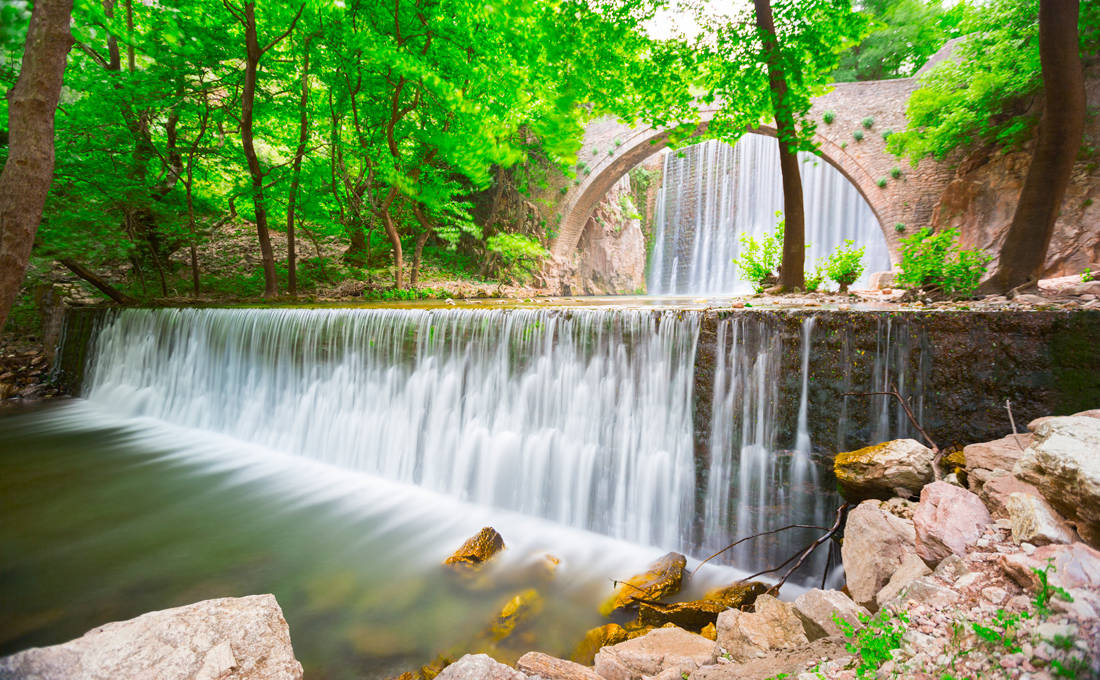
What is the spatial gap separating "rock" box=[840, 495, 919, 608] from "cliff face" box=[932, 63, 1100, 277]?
769 cm

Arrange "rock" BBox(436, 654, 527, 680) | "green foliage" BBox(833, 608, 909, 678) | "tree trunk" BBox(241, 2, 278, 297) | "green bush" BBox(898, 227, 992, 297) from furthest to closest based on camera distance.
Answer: "tree trunk" BBox(241, 2, 278, 297)
"green bush" BBox(898, 227, 992, 297)
"rock" BBox(436, 654, 527, 680)
"green foliage" BBox(833, 608, 909, 678)

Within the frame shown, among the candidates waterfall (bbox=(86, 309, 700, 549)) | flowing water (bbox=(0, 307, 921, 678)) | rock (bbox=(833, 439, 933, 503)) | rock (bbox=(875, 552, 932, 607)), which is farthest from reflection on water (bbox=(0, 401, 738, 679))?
rock (bbox=(875, 552, 932, 607))

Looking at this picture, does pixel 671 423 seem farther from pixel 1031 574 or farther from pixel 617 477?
pixel 1031 574

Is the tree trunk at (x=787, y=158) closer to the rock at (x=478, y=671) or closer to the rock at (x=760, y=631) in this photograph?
the rock at (x=760, y=631)

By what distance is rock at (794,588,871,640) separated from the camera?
1.78 metres

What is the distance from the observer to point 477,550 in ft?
10.9

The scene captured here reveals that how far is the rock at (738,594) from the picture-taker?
2.57 metres

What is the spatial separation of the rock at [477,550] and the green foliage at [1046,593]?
2932mm

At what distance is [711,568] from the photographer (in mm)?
3193

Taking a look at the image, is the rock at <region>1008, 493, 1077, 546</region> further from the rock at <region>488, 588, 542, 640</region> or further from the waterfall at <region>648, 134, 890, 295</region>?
the waterfall at <region>648, 134, 890, 295</region>

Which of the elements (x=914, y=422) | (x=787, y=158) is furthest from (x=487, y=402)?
(x=787, y=158)

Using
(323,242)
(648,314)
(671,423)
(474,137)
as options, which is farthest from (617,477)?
(323,242)

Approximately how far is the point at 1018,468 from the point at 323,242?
17.4 metres

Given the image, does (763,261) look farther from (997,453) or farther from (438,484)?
(438,484)
